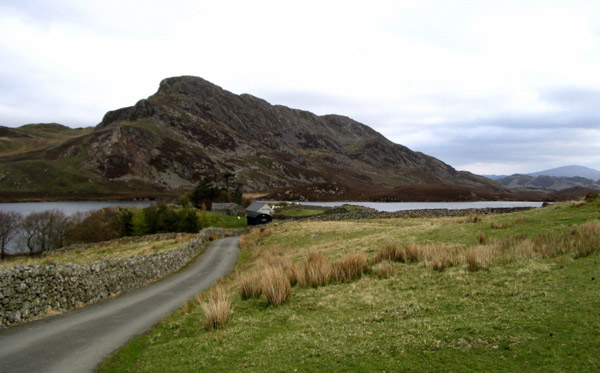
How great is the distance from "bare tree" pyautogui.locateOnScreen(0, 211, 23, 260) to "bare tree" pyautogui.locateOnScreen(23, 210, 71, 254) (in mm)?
2263

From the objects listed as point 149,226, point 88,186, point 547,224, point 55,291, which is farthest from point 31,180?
point 547,224

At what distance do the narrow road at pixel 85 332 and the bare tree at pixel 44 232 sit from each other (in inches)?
2233

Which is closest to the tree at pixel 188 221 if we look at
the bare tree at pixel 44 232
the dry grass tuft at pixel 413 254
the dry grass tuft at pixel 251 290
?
the bare tree at pixel 44 232

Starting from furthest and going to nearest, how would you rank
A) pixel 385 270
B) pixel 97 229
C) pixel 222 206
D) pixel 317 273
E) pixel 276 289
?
pixel 222 206
pixel 97 229
pixel 317 273
pixel 385 270
pixel 276 289

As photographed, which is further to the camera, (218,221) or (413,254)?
(218,221)

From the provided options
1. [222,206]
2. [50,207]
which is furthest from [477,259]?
[50,207]

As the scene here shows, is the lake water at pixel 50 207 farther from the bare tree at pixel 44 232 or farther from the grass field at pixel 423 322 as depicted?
the grass field at pixel 423 322

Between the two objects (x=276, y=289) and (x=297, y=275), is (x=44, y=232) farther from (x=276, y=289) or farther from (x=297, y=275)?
(x=276, y=289)

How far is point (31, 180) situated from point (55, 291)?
197m

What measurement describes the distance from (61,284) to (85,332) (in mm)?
5087

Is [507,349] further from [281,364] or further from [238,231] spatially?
[238,231]

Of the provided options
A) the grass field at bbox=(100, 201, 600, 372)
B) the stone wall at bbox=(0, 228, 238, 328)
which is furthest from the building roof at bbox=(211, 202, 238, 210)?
the grass field at bbox=(100, 201, 600, 372)

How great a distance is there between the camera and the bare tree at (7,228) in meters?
64.5

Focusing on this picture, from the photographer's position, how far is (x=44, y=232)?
66000 millimetres
